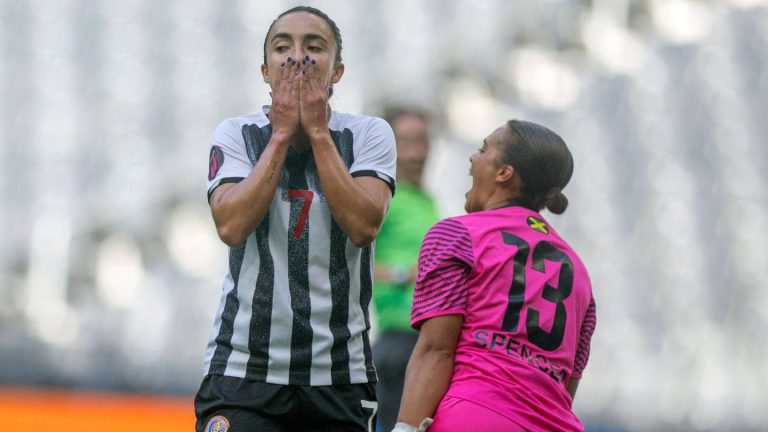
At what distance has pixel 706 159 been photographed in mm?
10180

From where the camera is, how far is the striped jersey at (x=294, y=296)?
252cm

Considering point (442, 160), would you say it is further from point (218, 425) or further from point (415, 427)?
point (218, 425)

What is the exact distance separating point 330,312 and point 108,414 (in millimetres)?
4339

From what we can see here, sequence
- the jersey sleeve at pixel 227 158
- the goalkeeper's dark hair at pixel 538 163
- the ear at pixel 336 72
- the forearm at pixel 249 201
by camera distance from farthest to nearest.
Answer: the goalkeeper's dark hair at pixel 538 163 → the ear at pixel 336 72 → the jersey sleeve at pixel 227 158 → the forearm at pixel 249 201

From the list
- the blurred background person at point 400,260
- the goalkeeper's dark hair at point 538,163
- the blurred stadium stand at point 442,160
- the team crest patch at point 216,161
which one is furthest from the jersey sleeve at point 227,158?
the blurred stadium stand at point 442,160

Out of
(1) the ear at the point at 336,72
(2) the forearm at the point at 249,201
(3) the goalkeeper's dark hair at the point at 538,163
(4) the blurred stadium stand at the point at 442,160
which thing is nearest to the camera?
(2) the forearm at the point at 249,201

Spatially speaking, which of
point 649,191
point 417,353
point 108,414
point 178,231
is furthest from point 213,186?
point 649,191

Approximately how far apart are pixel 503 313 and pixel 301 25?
0.78 meters

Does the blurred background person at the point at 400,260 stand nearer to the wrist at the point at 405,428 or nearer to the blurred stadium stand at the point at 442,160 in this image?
the wrist at the point at 405,428

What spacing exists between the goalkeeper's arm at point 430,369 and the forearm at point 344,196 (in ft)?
0.91

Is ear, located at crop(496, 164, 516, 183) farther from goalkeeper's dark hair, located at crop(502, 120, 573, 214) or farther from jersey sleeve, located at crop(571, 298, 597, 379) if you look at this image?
jersey sleeve, located at crop(571, 298, 597, 379)

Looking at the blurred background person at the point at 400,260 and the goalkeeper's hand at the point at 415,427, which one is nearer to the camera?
the goalkeeper's hand at the point at 415,427

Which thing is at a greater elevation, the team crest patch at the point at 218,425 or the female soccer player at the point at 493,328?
the female soccer player at the point at 493,328

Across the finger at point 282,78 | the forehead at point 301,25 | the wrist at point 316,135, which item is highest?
the forehead at point 301,25
